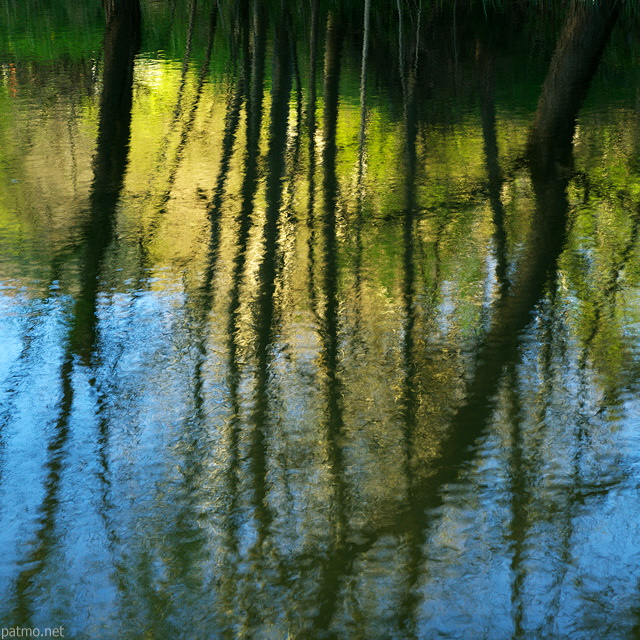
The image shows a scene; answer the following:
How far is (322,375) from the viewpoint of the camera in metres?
4.02

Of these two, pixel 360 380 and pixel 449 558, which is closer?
pixel 449 558

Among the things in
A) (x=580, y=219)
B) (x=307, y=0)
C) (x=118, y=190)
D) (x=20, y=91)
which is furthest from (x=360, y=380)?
(x=307, y=0)

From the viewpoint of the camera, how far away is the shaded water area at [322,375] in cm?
274

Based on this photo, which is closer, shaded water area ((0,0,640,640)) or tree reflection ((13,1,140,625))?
shaded water area ((0,0,640,640))

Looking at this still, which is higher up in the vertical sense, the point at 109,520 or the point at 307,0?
the point at 307,0

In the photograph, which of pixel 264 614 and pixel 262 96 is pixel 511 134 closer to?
pixel 262 96

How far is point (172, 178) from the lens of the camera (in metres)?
7.17

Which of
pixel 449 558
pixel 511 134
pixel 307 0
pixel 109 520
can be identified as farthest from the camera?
pixel 307 0

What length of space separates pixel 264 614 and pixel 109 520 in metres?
0.73

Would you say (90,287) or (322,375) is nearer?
(322,375)

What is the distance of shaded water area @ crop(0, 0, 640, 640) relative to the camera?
2.74 metres

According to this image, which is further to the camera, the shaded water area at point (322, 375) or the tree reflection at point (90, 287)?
the tree reflection at point (90, 287)

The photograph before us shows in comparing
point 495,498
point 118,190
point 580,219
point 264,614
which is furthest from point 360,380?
point 118,190

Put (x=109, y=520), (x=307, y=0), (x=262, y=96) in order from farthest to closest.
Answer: (x=307, y=0), (x=262, y=96), (x=109, y=520)
